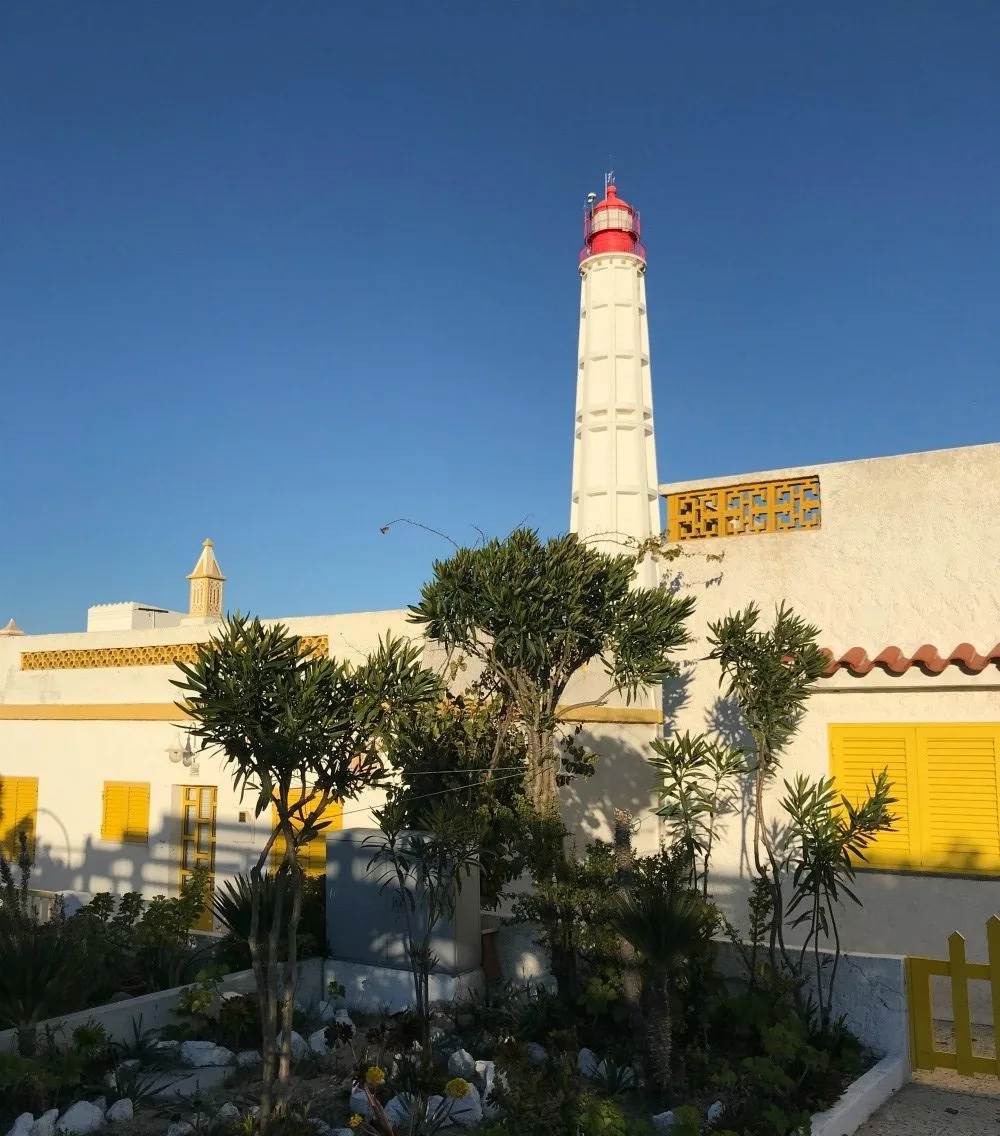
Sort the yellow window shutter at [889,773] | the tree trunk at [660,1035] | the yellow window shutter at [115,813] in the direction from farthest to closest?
the yellow window shutter at [115,813], the yellow window shutter at [889,773], the tree trunk at [660,1035]

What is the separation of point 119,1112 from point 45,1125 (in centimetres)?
48

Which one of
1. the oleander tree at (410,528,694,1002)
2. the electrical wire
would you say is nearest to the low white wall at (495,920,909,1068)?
the oleander tree at (410,528,694,1002)

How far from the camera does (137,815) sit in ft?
47.2

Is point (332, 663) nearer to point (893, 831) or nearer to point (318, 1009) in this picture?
point (318, 1009)

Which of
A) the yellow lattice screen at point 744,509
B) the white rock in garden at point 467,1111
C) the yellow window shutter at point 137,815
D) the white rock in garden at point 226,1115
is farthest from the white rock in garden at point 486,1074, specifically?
the yellow window shutter at point 137,815

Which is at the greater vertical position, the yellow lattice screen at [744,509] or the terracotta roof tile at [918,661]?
the yellow lattice screen at [744,509]

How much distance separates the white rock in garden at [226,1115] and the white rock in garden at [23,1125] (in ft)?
3.29

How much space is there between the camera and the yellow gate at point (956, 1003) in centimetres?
680

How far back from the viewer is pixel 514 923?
8.70m

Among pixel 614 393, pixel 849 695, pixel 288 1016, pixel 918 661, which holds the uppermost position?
pixel 614 393

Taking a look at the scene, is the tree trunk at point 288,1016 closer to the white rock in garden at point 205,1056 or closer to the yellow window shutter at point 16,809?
the white rock in garden at point 205,1056

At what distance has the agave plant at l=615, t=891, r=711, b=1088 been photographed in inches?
253

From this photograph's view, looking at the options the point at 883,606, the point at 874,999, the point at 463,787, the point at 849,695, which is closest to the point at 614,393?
the point at 883,606

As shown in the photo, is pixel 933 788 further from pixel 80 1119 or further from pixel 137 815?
pixel 137 815
